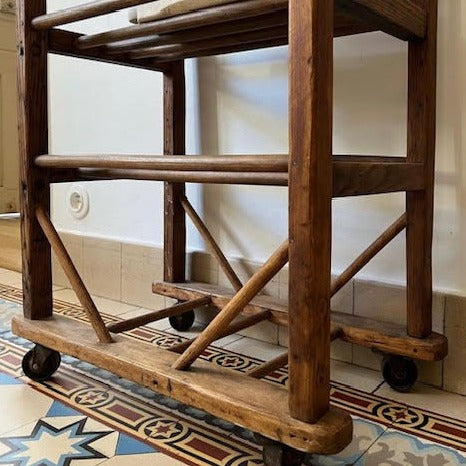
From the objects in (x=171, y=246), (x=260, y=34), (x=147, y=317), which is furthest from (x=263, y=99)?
(x=147, y=317)

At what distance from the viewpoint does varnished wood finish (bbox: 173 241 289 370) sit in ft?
2.01

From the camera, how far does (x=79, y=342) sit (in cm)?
80

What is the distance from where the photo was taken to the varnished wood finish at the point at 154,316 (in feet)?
2.88

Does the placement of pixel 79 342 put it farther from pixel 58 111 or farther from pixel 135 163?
pixel 58 111

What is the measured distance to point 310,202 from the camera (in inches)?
21.5

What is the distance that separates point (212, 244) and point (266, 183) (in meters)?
0.34

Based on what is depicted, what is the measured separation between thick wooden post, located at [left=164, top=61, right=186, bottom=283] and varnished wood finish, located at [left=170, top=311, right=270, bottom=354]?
24cm

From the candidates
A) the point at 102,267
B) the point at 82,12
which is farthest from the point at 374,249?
the point at 102,267

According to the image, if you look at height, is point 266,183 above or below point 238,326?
above

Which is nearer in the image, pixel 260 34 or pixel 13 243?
pixel 260 34

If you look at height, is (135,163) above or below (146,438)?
above

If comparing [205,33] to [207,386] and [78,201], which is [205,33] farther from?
[78,201]

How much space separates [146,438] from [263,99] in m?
0.61

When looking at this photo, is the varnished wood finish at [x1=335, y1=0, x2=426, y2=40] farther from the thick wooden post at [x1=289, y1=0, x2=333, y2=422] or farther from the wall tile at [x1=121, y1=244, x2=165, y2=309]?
the wall tile at [x1=121, y1=244, x2=165, y2=309]
